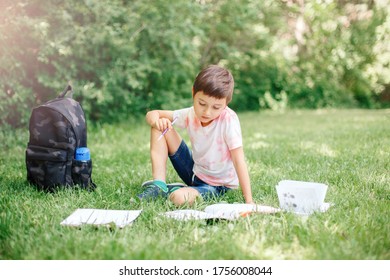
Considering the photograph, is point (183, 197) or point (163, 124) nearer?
point (183, 197)

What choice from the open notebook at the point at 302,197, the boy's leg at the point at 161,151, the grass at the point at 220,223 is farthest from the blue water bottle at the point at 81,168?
the open notebook at the point at 302,197

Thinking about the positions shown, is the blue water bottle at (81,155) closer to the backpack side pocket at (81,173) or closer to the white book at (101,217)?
the backpack side pocket at (81,173)

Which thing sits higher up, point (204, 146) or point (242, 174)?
point (204, 146)

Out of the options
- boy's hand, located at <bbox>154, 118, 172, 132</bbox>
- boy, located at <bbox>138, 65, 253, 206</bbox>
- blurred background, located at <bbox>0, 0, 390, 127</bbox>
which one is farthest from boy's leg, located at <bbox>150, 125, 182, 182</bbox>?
blurred background, located at <bbox>0, 0, 390, 127</bbox>

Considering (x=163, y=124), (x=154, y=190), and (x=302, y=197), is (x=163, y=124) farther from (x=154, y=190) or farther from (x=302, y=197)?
(x=302, y=197)

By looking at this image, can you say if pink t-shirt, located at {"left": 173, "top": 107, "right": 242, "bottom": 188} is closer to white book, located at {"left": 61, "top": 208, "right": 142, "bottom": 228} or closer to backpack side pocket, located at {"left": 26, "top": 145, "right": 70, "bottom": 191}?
white book, located at {"left": 61, "top": 208, "right": 142, "bottom": 228}

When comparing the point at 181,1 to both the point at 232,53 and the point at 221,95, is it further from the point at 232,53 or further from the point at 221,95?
the point at 221,95

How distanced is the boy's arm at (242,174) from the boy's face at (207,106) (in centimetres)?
27

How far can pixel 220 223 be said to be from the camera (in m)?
2.28

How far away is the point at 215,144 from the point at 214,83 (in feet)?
1.52

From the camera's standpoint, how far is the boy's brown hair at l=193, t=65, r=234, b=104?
8.67 ft

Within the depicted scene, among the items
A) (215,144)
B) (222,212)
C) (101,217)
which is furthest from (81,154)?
(222,212)

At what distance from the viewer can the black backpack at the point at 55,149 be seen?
9.86 feet
